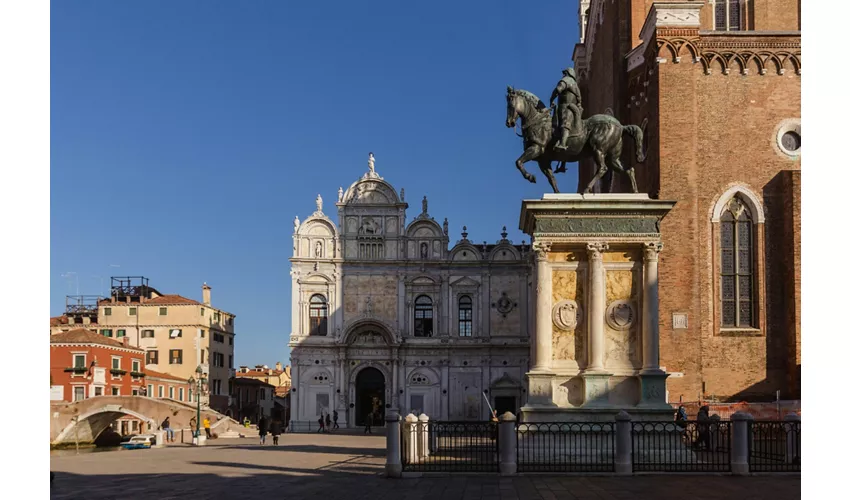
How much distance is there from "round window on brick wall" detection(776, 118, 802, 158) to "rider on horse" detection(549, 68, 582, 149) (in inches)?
409

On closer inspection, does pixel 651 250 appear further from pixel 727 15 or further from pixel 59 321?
pixel 59 321

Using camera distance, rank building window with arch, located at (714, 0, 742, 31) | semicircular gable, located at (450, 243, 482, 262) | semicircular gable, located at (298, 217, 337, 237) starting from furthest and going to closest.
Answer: semicircular gable, located at (450, 243, 482, 262), semicircular gable, located at (298, 217, 337, 237), building window with arch, located at (714, 0, 742, 31)

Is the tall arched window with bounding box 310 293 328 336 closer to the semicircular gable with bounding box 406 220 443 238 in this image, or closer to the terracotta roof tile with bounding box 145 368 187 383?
the semicircular gable with bounding box 406 220 443 238

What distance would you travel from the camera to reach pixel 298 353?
172 ft

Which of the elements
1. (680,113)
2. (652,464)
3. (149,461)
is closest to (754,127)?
(680,113)

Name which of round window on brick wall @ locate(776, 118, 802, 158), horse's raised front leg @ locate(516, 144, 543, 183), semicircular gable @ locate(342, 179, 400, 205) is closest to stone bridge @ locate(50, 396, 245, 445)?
semicircular gable @ locate(342, 179, 400, 205)

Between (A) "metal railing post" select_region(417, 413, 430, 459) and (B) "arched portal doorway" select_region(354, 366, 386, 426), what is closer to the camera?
(A) "metal railing post" select_region(417, 413, 430, 459)

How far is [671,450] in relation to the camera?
17.2 m

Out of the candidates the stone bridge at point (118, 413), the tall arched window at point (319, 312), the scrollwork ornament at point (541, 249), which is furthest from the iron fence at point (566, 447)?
the tall arched window at point (319, 312)

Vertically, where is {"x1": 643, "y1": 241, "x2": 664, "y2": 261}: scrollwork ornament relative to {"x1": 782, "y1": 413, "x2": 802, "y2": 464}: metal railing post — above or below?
above

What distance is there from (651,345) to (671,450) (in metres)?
2.06

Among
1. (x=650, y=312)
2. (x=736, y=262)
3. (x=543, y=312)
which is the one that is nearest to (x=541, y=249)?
(x=543, y=312)

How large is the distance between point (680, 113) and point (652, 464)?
13233mm

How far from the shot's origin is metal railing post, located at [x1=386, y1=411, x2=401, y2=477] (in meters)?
16.4
